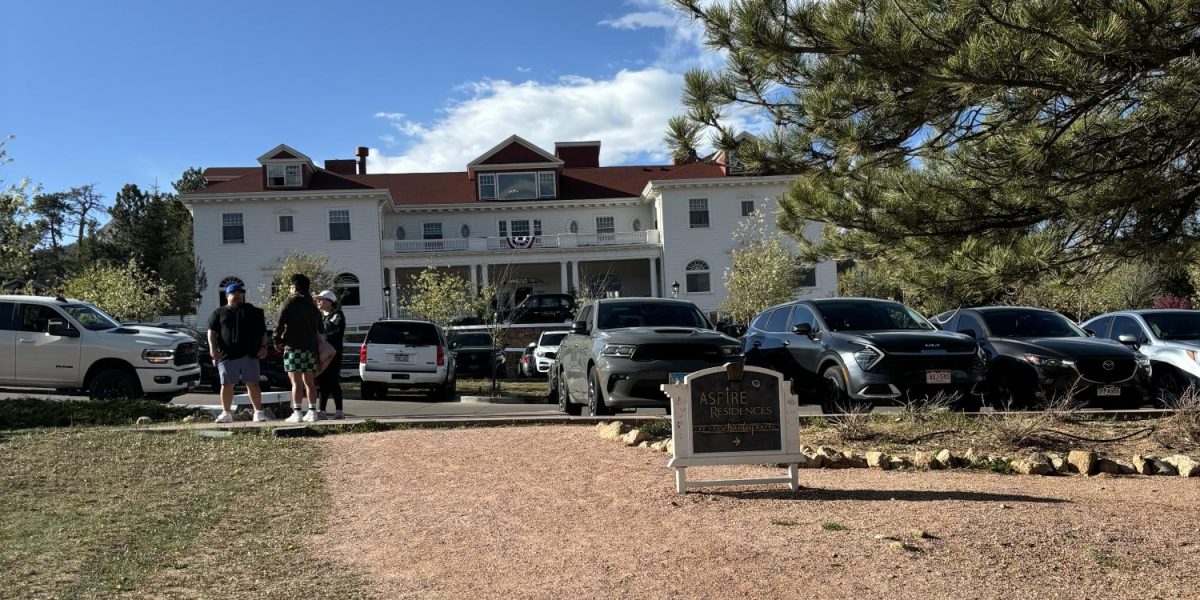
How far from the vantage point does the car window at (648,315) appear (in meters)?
12.7

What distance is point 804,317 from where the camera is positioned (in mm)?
13242

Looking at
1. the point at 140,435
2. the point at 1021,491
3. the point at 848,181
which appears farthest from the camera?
the point at 140,435

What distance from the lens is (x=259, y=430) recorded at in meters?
10.8

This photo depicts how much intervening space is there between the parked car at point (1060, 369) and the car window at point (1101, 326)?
225 centimetres

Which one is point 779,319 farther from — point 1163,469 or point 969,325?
point 1163,469

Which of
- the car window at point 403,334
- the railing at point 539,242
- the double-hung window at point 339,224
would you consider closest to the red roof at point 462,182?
the double-hung window at point 339,224

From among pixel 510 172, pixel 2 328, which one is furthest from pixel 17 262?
pixel 510 172

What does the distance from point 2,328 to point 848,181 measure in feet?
40.7

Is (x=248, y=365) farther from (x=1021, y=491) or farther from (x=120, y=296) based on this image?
(x=120, y=296)

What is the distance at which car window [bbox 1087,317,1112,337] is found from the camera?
15781 millimetres

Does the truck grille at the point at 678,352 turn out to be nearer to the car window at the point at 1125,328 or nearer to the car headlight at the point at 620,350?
the car headlight at the point at 620,350

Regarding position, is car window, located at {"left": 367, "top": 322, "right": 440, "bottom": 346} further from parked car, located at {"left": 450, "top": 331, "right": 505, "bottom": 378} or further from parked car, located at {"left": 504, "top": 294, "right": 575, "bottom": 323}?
parked car, located at {"left": 504, "top": 294, "right": 575, "bottom": 323}

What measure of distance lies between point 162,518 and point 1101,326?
14334 mm

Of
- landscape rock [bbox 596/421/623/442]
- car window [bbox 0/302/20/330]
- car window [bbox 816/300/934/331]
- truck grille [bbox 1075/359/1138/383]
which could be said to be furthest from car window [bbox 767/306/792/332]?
car window [bbox 0/302/20/330]
